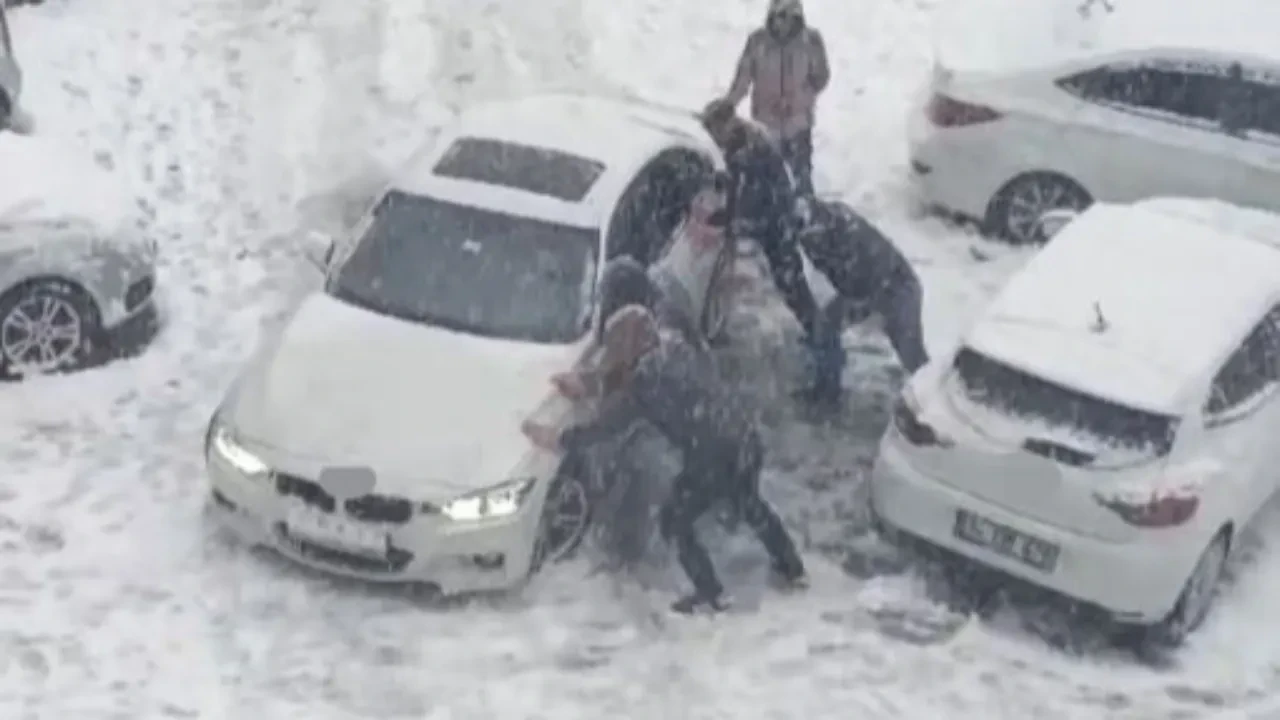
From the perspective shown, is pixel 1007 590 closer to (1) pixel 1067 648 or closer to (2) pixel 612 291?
(1) pixel 1067 648

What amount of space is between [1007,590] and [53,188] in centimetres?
573

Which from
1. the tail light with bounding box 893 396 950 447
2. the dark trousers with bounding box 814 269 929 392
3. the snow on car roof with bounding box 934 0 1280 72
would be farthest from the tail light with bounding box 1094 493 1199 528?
the snow on car roof with bounding box 934 0 1280 72

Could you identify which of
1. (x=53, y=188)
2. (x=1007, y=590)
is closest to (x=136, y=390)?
(x=53, y=188)

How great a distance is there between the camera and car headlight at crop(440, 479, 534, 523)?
1031 centimetres

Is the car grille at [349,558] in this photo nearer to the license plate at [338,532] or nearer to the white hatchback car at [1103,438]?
the license plate at [338,532]

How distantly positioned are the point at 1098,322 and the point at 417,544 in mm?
3364

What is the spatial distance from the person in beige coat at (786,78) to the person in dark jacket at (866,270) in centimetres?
152

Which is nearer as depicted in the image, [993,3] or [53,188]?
[53,188]

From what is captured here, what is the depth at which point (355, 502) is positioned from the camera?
10.3 meters

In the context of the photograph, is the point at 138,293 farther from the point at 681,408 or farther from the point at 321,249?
the point at 681,408

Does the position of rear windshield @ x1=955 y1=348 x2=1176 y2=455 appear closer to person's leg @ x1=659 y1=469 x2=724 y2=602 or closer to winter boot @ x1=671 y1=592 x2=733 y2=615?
person's leg @ x1=659 y1=469 x2=724 y2=602

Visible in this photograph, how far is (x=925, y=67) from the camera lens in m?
17.1

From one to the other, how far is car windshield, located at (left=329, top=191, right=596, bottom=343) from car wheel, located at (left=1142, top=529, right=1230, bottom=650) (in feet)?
10.2

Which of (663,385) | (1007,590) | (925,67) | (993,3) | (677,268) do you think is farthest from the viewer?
(925,67)
